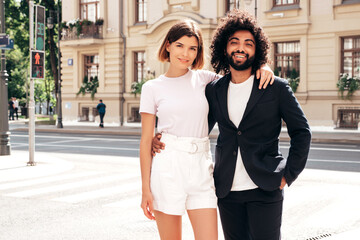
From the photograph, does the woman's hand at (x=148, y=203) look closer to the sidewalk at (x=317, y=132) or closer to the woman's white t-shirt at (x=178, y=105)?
the woman's white t-shirt at (x=178, y=105)

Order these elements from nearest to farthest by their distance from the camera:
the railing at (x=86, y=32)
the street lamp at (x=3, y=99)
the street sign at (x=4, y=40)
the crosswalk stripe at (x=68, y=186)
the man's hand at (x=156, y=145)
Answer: the man's hand at (x=156, y=145)
the crosswalk stripe at (x=68, y=186)
the street sign at (x=4, y=40)
the street lamp at (x=3, y=99)
the railing at (x=86, y=32)

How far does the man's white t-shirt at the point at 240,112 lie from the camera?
295 cm

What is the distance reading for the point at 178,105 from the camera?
309 cm

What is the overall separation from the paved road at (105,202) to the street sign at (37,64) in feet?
6.72

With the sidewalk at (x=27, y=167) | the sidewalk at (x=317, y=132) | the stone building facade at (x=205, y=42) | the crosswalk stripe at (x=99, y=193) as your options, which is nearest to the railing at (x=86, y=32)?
the stone building facade at (x=205, y=42)

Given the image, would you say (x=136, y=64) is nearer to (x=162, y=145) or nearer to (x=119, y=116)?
(x=119, y=116)

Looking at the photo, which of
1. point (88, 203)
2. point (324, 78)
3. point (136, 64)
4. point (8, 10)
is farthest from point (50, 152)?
point (8, 10)

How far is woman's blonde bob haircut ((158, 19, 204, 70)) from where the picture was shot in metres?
3.16

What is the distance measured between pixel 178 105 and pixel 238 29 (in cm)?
58

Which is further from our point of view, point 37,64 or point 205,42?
point 205,42

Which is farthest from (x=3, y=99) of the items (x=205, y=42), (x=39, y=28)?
(x=205, y=42)

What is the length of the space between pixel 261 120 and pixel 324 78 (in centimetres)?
2212

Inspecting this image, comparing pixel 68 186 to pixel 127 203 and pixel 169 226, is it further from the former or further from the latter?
pixel 169 226

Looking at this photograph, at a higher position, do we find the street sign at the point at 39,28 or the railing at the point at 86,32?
the railing at the point at 86,32
